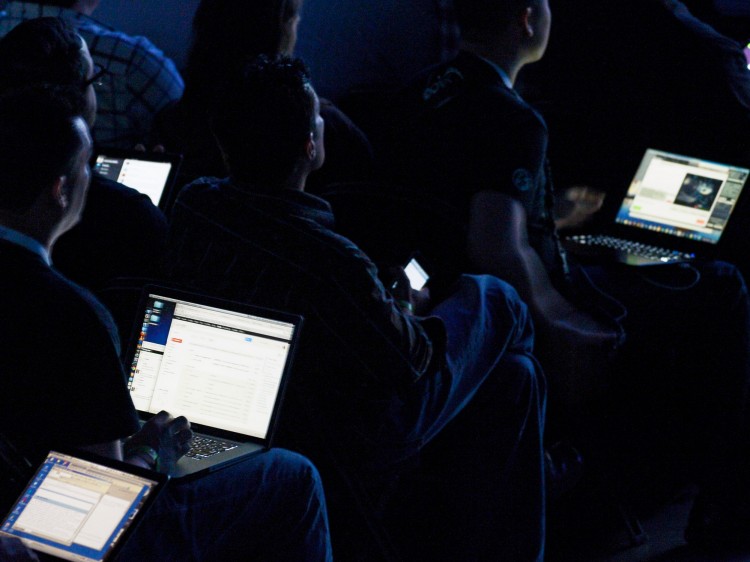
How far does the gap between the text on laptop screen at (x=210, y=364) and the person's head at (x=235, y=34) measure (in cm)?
107

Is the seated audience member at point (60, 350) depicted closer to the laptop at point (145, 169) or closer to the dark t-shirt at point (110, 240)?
the dark t-shirt at point (110, 240)

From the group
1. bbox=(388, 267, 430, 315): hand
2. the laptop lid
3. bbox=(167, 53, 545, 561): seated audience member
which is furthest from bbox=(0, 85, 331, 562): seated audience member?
the laptop lid

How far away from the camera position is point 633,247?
3068 millimetres

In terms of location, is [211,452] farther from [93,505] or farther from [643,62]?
[643,62]

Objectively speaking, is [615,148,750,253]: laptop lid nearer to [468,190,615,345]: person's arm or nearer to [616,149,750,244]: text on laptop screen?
[616,149,750,244]: text on laptop screen

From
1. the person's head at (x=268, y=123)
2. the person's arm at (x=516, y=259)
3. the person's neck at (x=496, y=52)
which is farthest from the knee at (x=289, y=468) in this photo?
the person's neck at (x=496, y=52)

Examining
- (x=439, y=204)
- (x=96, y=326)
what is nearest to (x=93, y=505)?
(x=96, y=326)

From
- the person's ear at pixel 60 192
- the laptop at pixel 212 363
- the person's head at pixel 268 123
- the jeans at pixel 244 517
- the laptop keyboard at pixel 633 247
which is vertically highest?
the person's head at pixel 268 123

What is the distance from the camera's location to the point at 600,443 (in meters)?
2.97

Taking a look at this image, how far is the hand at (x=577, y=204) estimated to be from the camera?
303 cm

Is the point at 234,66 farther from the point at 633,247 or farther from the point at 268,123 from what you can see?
the point at 633,247

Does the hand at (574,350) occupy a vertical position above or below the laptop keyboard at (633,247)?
below

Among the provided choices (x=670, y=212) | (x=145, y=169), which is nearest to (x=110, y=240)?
(x=145, y=169)

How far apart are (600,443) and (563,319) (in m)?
0.67
